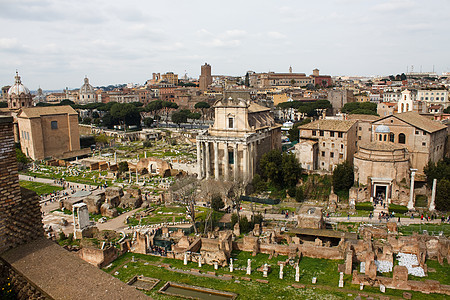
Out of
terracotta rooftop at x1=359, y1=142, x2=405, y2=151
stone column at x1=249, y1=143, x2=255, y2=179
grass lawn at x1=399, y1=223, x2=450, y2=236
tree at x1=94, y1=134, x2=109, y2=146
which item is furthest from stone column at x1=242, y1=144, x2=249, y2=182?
tree at x1=94, y1=134, x2=109, y2=146

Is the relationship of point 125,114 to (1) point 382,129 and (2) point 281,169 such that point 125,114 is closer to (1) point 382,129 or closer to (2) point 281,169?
(2) point 281,169

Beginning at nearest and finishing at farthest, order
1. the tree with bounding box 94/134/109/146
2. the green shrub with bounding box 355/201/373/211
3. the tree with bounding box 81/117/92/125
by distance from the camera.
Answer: the green shrub with bounding box 355/201/373/211 → the tree with bounding box 94/134/109/146 → the tree with bounding box 81/117/92/125

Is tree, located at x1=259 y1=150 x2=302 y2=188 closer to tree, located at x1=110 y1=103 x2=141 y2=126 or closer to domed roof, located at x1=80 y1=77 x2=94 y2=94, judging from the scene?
tree, located at x1=110 y1=103 x2=141 y2=126

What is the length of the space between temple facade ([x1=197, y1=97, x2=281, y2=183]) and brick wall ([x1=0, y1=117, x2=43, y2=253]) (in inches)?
1283

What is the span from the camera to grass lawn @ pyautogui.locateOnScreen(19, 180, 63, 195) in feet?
152

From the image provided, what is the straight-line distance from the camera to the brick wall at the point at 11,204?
951 cm

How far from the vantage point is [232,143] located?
144 ft

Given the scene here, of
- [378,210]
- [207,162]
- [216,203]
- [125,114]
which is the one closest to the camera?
[378,210]

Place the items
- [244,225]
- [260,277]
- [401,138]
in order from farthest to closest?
[401,138]
[244,225]
[260,277]

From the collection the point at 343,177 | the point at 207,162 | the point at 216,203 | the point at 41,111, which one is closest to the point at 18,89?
the point at 41,111

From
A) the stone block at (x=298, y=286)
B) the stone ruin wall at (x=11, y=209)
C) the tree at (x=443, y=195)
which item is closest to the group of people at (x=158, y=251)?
the stone block at (x=298, y=286)

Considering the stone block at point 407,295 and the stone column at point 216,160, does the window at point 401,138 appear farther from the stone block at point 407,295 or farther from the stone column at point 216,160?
the stone block at point 407,295

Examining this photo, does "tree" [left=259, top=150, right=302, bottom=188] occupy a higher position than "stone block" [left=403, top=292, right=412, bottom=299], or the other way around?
"tree" [left=259, top=150, right=302, bottom=188]

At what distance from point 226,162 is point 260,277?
73.6ft
